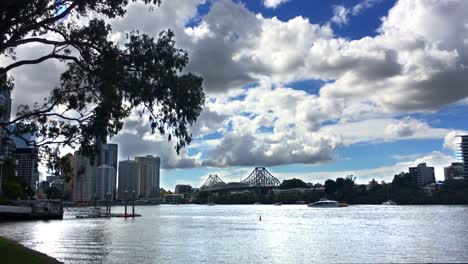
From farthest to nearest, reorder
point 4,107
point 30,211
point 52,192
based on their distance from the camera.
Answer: point 52,192, point 30,211, point 4,107

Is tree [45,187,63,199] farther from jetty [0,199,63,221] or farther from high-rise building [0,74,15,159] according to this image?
high-rise building [0,74,15,159]

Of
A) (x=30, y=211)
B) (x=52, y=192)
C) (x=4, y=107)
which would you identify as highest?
(x=4, y=107)

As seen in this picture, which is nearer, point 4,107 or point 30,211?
point 4,107

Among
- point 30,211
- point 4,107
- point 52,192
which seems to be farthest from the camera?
point 52,192

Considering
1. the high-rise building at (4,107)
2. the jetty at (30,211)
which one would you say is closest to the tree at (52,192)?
the jetty at (30,211)

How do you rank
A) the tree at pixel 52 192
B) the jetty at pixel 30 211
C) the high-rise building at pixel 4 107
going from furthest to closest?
the tree at pixel 52 192, the jetty at pixel 30 211, the high-rise building at pixel 4 107

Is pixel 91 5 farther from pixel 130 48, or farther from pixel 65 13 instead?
pixel 130 48

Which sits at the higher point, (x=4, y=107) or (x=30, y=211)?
(x=4, y=107)

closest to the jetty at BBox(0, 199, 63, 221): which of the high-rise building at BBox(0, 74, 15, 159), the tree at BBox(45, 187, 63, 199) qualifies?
the tree at BBox(45, 187, 63, 199)

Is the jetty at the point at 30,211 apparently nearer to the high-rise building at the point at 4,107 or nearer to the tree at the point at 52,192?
the tree at the point at 52,192

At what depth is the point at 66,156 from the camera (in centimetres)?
2027

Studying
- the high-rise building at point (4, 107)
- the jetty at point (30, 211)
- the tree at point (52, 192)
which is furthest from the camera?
the tree at point (52, 192)

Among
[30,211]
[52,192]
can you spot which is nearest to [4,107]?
[30,211]

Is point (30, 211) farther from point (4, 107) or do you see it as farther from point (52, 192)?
point (52, 192)
